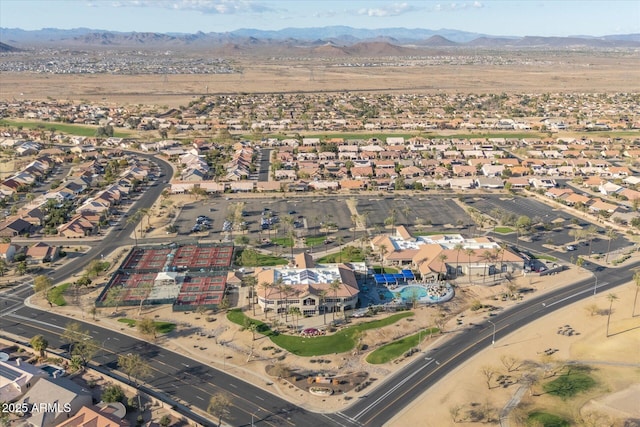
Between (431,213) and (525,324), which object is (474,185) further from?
(525,324)

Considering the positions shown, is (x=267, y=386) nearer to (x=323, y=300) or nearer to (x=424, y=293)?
(x=323, y=300)

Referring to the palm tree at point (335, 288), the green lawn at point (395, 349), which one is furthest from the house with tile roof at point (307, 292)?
the green lawn at point (395, 349)

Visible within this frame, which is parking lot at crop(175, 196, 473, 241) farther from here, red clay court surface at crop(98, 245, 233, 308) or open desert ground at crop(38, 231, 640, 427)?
open desert ground at crop(38, 231, 640, 427)

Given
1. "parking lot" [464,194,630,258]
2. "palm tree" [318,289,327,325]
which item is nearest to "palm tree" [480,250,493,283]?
"parking lot" [464,194,630,258]

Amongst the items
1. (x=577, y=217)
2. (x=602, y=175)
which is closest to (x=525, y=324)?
(x=577, y=217)

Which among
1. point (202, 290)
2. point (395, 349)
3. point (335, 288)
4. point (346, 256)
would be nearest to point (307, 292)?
point (335, 288)
